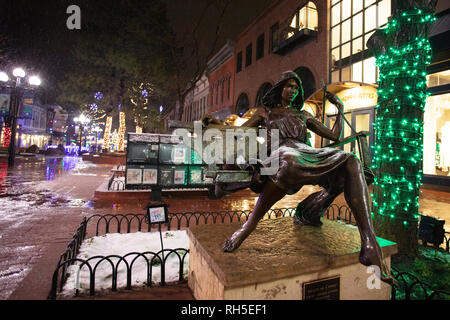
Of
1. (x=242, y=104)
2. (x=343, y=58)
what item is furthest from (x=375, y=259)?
(x=242, y=104)

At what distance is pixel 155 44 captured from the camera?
62.9ft

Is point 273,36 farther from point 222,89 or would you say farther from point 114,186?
point 114,186

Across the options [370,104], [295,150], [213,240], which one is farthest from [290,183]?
[370,104]

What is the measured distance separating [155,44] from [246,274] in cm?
2072

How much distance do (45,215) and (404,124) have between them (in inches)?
302

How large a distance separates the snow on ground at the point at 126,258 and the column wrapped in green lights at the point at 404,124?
11.0 ft

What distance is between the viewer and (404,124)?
3801mm

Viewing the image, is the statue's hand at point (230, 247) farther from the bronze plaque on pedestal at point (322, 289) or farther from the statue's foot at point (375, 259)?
the statue's foot at point (375, 259)

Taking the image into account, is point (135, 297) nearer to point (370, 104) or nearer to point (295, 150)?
point (295, 150)

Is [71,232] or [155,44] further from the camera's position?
[155,44]

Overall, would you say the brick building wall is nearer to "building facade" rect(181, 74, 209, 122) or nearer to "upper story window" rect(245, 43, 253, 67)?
"upper story window" rect(245, 43, 253, 67)

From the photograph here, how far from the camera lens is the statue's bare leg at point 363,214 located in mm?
2152

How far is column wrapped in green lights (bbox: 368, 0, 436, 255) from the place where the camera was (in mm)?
3805

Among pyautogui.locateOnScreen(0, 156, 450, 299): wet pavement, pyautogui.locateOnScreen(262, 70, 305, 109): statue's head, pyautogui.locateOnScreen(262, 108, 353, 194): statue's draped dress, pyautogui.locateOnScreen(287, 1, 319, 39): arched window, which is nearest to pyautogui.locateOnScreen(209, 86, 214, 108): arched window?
pyautogui.locateOnScreen(287, 1, 319, 39): arched window
